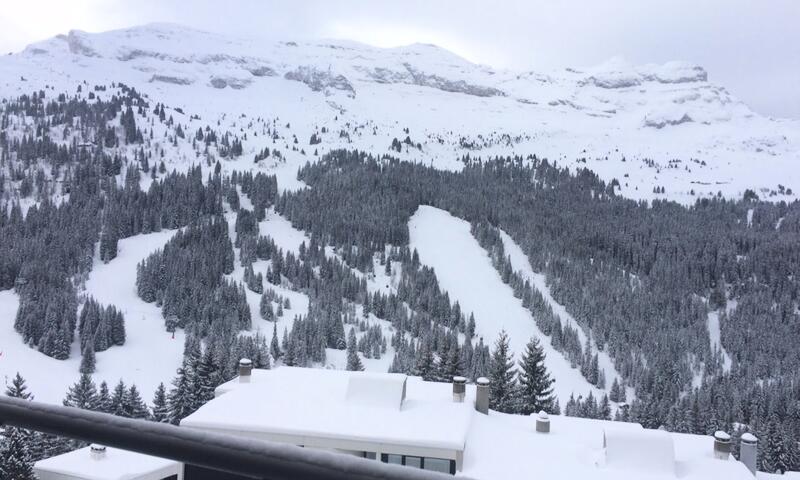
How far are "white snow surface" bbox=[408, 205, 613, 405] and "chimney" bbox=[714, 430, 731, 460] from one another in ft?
227

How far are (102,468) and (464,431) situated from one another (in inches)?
589

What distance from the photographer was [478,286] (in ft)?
433

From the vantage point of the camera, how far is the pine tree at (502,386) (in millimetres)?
52469

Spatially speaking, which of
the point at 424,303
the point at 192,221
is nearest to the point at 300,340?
the point at 424,303

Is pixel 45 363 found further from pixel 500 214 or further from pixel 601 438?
pixel 500 214

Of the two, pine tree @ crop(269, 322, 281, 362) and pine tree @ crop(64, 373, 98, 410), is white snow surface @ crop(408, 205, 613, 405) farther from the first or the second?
pine tree @ crop(64, 373, 98, 410)

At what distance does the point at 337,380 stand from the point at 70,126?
18676 centimetres

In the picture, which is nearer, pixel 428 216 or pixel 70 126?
pixel 428 216

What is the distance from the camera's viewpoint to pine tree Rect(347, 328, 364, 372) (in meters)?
82.4

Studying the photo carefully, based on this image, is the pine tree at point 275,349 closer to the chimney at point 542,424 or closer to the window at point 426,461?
the chimney at point 542,424

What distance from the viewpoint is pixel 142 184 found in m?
163

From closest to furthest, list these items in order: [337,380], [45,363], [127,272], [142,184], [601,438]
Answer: [601,438] → [337,380] → [45,363] → [127,272] → [142,184]

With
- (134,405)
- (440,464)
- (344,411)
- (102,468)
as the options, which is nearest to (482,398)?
(440,464)

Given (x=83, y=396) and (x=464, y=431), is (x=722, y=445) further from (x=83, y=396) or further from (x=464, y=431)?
(x=83, y=396)
